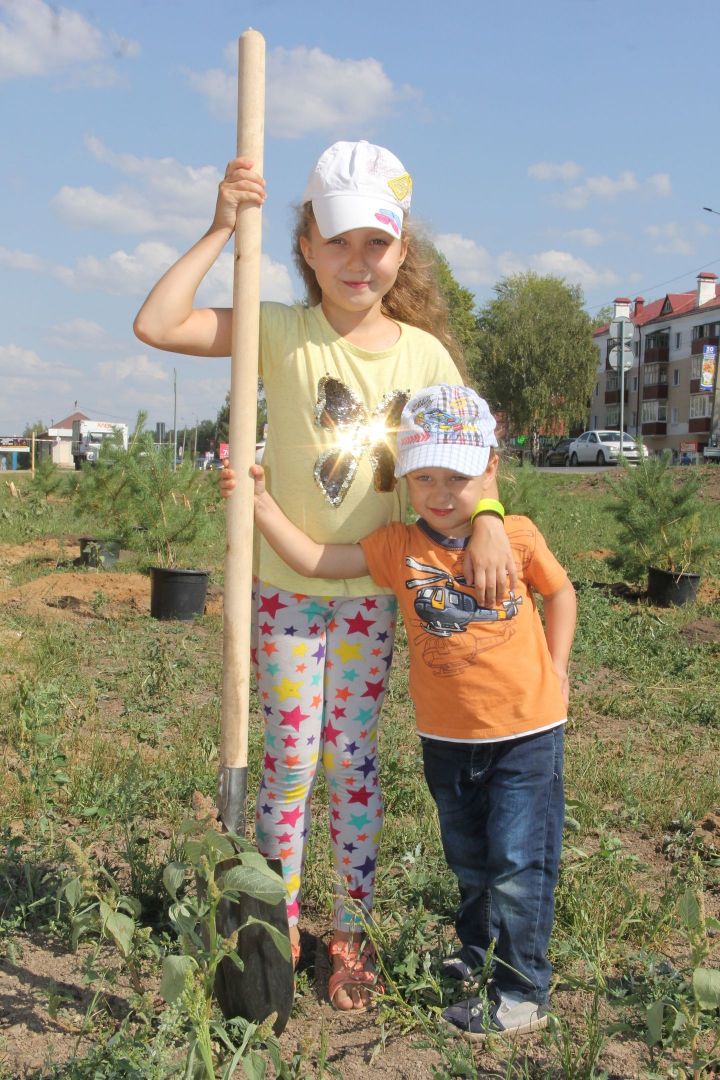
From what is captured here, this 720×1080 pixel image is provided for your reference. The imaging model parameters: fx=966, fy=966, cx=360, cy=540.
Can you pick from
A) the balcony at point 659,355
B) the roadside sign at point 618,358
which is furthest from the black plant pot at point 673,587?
the balcony at point 659,355

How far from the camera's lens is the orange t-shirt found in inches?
75.8

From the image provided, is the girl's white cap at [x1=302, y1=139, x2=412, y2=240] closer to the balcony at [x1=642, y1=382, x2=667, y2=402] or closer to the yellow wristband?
the yellow wristband

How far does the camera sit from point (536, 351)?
40688mm

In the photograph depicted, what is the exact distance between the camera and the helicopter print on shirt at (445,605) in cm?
196

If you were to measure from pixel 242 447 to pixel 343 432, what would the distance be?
0.24 metres

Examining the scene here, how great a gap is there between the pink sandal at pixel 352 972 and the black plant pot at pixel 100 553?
23.6 ft

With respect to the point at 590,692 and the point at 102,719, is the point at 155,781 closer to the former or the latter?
the point at 102,719

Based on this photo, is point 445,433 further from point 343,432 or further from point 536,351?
point 536,351

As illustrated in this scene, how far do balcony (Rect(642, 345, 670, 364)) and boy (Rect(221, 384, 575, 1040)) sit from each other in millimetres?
61242

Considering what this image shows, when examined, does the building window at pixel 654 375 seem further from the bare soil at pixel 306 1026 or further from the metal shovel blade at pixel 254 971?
the metal shovel blade at pixel 254 971

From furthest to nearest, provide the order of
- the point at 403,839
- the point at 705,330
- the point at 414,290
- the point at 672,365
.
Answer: the point at 672,365, the point at 705,330, the point at 403,839, the point at 414,290

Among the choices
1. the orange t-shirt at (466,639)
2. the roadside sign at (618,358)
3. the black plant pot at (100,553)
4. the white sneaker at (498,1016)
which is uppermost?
the roadside sign at (618,358)

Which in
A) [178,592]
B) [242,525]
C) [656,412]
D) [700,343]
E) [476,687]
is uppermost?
[700,343]

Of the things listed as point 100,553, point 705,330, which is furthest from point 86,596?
point 705,330
